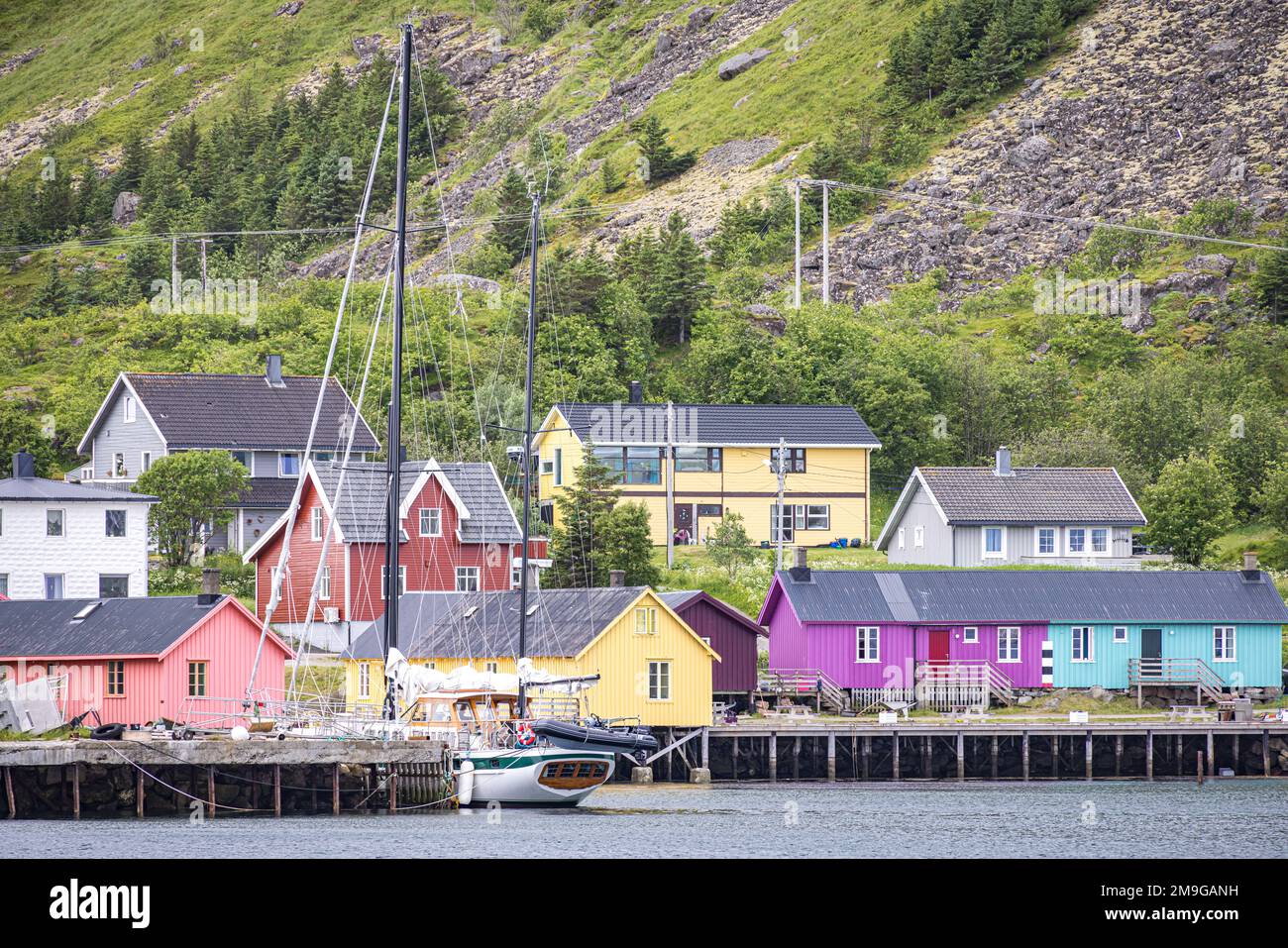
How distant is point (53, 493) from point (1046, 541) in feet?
130

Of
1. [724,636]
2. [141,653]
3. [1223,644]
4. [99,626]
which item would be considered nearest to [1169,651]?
[1223,644]

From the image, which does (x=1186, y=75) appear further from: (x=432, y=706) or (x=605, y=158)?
(x=432, y=706)

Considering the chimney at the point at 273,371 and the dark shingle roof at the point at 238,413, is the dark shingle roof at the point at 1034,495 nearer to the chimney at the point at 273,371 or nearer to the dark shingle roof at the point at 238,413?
the dark shingle roof at the point at 238,413

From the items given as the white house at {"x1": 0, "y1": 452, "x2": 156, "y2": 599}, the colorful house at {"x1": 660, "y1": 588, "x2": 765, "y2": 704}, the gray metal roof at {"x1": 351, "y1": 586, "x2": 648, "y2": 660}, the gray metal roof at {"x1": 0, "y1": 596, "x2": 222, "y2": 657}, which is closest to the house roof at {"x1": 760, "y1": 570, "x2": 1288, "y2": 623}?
the colorful house at {"x1": 660, "y1": 588, "x2": 765, "y2": 704}

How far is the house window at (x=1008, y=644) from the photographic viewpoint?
219 ft

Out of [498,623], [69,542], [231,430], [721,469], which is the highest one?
[231,430]

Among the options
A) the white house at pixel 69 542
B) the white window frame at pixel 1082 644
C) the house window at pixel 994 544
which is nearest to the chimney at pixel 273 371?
the white house at pixel 69 542

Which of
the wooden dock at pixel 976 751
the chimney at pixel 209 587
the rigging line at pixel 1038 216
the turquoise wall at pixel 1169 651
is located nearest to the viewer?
the chimney at pixel 209 587

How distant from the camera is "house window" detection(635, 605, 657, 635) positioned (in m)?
57.6

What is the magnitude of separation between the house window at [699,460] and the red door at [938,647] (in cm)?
2381

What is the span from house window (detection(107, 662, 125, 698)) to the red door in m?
27.1

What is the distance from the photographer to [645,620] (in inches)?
2271

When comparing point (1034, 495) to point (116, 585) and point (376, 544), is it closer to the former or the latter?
point (376, 544)

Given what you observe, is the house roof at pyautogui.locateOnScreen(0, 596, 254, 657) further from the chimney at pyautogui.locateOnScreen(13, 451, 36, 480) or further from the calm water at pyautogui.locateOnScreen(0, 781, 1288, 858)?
the chimney at pyautogui.locateOnScreen(13, 451, 36, 480)
